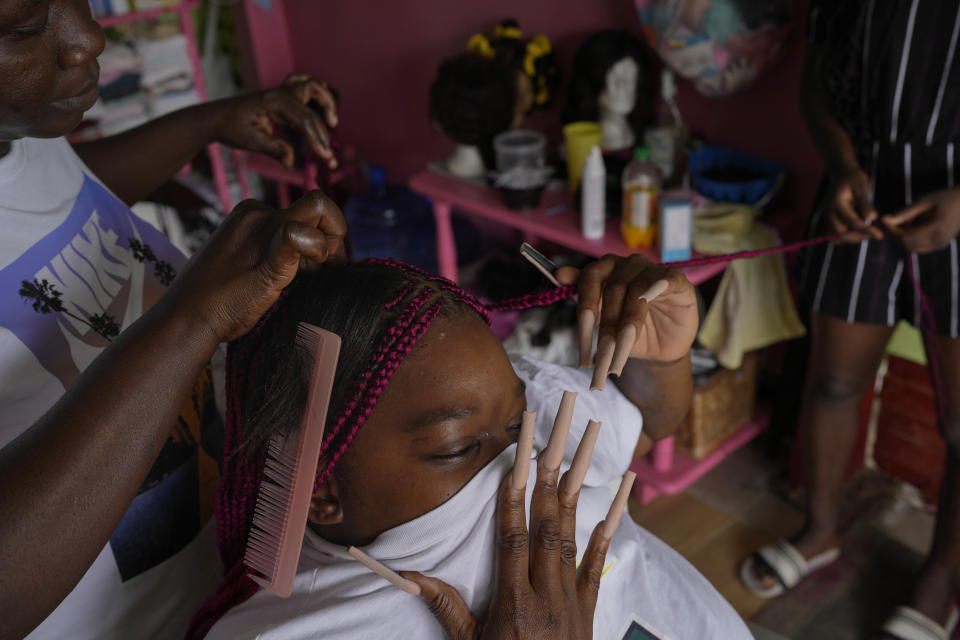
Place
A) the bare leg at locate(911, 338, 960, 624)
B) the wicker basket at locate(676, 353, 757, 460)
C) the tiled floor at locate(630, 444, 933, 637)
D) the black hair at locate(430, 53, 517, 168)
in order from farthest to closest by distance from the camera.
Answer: the black hair at locate(430, 53, 517, 168) < the wicker basket at locate(676, 353, 757, 460) < the tiled floor at locate(630, 444, 933, 637) < the bare leg at locate(911, 338, 960, 624)

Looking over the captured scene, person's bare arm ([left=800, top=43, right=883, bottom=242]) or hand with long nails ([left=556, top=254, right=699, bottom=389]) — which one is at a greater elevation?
hand with long nails ([left=556, top=254, right=699, bottom=389])

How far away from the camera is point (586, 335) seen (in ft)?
2.83

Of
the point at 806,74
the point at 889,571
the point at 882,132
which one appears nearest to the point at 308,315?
the point at 882,132

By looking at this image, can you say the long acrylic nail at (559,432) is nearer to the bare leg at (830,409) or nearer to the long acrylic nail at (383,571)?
the long acrylic nail at (383,571)

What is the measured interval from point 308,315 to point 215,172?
322cm

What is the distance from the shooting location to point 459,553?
85cm

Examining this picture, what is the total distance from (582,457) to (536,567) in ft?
0.40

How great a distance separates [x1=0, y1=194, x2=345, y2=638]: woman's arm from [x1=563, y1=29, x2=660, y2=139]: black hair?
1.81 m

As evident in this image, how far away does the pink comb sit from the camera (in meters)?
0.72

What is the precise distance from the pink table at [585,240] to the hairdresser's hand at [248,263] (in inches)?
55.5

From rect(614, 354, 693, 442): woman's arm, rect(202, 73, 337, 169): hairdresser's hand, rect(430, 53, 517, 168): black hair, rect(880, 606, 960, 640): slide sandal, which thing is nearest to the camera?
rect(614, 354, 693, 442): woman's arm

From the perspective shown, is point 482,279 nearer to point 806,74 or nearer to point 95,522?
point 806,74

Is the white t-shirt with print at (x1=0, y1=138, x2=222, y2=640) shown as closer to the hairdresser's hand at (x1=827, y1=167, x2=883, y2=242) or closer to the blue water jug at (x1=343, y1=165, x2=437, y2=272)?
the hairdresser's hand at (x1=827, y1=167, x2=883, y2=242)

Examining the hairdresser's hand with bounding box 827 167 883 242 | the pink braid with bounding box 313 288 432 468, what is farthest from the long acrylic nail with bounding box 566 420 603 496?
the hairdresser's hand with bounding box 827 167 883 242
